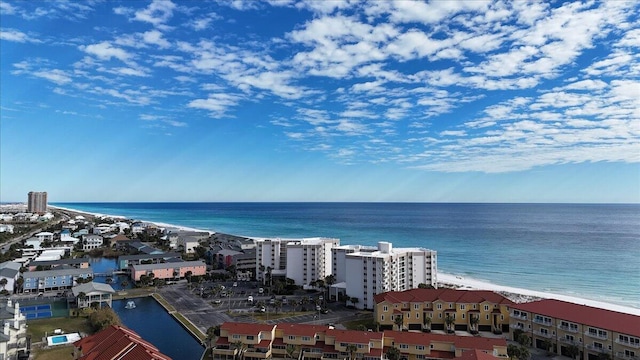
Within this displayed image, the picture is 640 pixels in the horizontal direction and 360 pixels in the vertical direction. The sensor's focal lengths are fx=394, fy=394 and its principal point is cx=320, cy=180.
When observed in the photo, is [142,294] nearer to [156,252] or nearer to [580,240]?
[156,252]

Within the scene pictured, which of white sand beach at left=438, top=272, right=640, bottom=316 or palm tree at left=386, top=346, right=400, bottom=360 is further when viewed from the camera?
white sand beach at left=438, top=272, right=640, bottom=316

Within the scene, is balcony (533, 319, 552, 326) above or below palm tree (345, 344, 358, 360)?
above

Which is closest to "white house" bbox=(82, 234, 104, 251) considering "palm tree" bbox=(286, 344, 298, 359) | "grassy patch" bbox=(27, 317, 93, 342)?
"grassy patch" bbox=(27, 317, 93, 342)

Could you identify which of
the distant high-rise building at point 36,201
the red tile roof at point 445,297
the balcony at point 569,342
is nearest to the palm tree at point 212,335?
the red tile roof at point 445,297

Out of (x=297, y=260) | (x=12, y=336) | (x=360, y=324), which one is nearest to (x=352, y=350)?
(x=360, y=324)

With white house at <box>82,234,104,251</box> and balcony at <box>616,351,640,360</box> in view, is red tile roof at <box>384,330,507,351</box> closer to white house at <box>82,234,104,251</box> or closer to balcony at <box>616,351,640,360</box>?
balcony at <box>616,351,640,360</box>

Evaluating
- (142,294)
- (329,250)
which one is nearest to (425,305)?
(329,250)

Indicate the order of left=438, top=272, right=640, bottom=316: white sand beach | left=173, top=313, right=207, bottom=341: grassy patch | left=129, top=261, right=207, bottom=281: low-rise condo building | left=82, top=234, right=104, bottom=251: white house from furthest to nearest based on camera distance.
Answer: left=82, top=234, right=104, bottom=251: white house, left=129, top=261, right=207, bottom=281: low-rise condo building, left=438, top=272, right=640, bottom=316: white sand beach, left=173, top=313, right=207, bottom=341: grassy patch
